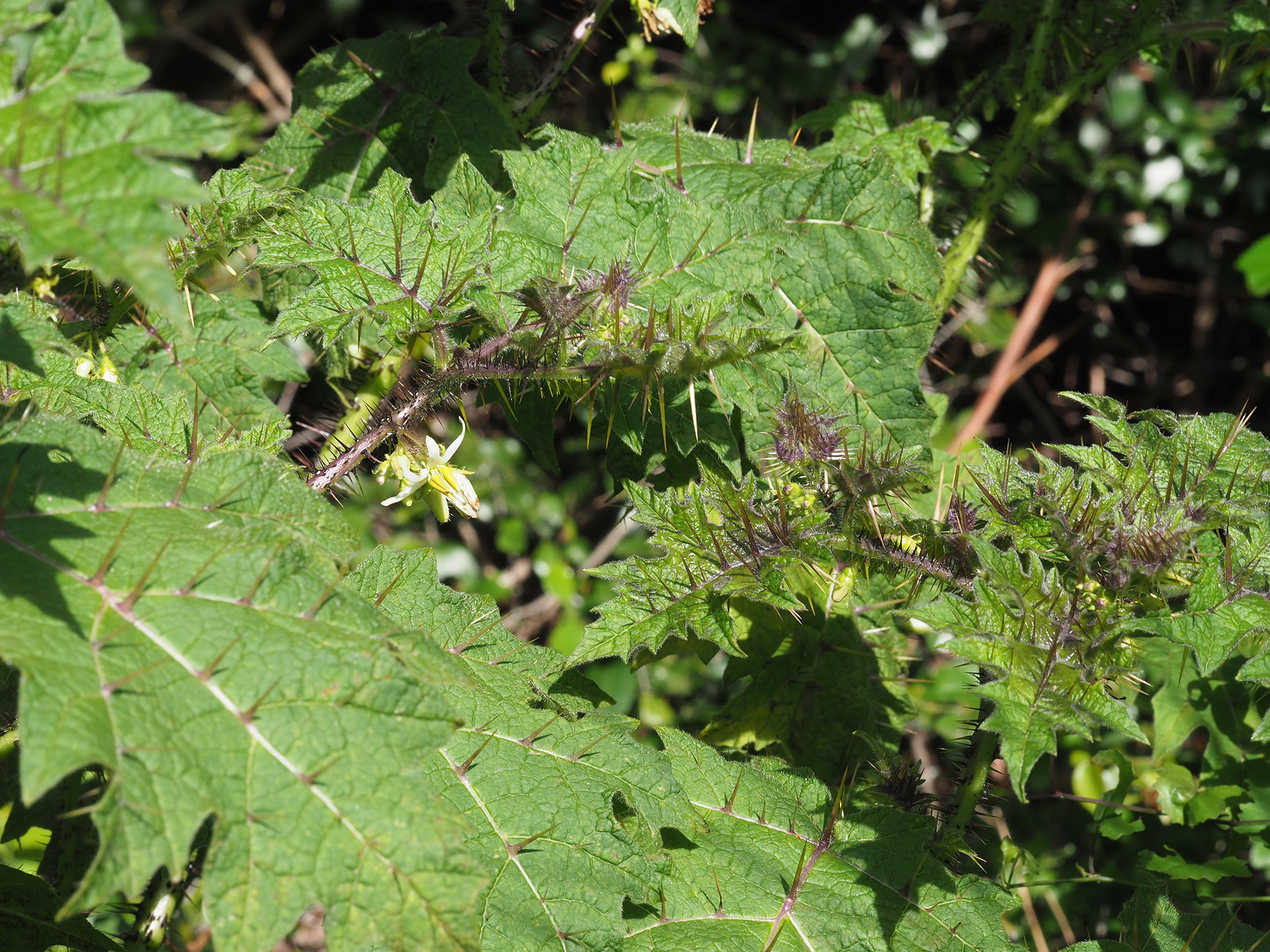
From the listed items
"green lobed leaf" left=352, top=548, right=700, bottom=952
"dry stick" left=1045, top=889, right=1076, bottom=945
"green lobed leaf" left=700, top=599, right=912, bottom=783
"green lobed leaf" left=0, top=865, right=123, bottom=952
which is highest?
"green lobed leaf" left=352, top=548, right=700, bottom=952

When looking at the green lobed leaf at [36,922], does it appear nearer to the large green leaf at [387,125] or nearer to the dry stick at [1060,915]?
the large green leaf at [387,125]

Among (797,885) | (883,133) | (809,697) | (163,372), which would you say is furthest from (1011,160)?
(163,372)

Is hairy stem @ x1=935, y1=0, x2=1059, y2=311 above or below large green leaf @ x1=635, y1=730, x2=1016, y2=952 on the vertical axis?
above

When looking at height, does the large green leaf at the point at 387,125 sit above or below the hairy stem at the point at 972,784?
above

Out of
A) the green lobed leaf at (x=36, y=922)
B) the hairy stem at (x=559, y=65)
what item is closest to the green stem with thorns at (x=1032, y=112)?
the hairy stem at (x=559, y=65)

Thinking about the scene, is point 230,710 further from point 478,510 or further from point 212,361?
point 212,361

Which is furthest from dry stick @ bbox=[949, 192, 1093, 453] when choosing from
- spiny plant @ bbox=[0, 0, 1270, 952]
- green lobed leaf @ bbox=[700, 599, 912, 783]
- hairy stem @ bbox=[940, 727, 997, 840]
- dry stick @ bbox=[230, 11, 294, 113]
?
dry stick @ bbox=[230, 11, 294, 113]

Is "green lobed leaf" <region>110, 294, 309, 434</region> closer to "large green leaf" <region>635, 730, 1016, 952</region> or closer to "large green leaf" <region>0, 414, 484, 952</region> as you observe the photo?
"large green leaf" <region>0, 414, 484, 952</region>
